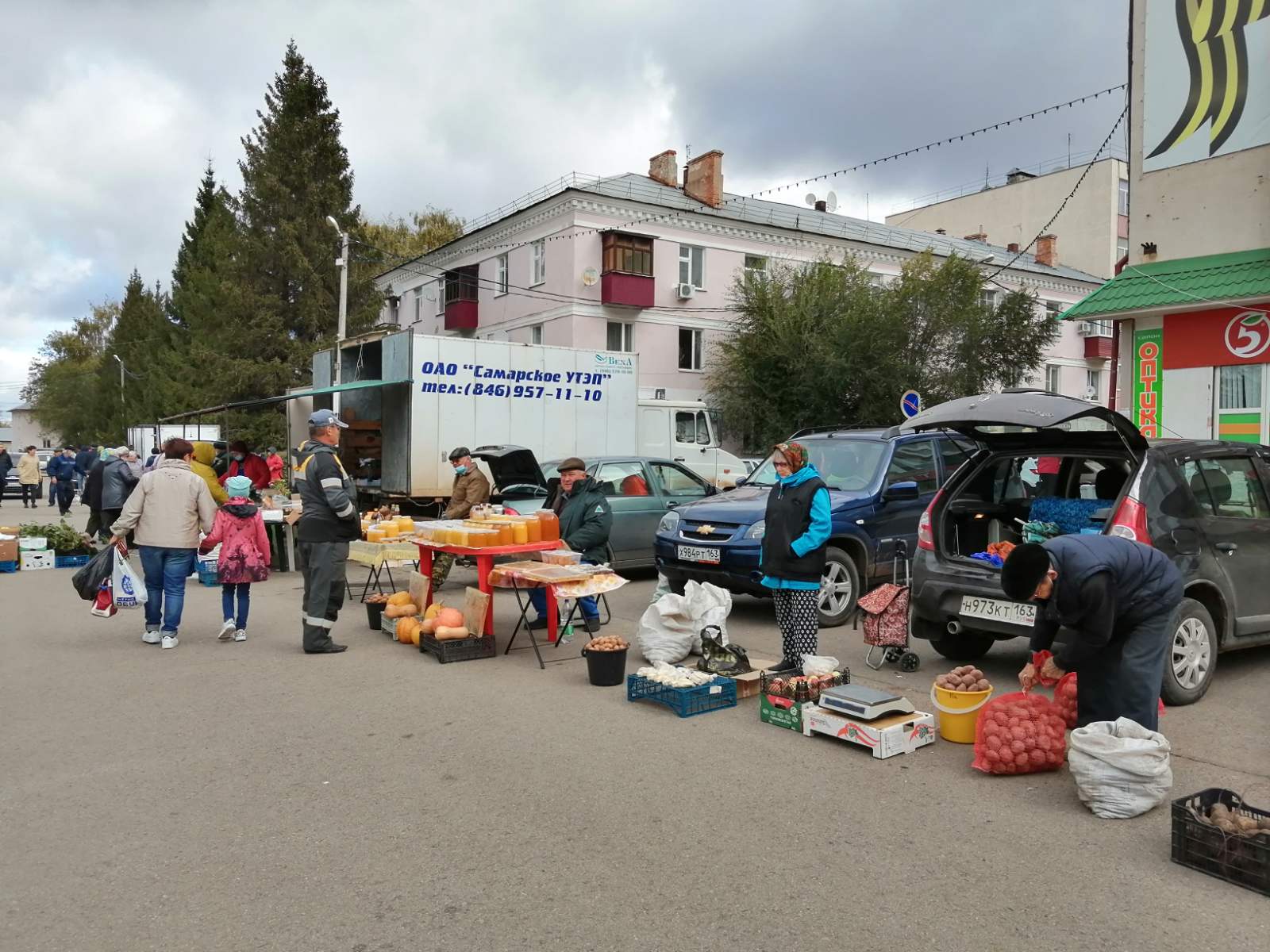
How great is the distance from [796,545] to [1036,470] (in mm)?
3127

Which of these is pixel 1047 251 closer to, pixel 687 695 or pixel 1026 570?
pixel 687 695

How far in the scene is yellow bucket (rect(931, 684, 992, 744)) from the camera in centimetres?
543

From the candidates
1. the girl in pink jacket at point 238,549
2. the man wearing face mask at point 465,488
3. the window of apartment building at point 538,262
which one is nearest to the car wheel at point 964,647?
the man wearing face mask at point 465,488

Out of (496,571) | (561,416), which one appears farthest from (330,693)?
(561,416)

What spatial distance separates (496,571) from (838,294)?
23.0m

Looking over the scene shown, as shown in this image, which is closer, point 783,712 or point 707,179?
point 783,712

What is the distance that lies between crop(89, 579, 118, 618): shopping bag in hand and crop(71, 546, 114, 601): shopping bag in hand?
0.03 m

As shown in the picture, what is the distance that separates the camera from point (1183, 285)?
13469mm

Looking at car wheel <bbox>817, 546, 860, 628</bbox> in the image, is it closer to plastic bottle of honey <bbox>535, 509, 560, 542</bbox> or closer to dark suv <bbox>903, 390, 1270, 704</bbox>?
dark suv <bbox>903, 390, 1270, 704</bbox>

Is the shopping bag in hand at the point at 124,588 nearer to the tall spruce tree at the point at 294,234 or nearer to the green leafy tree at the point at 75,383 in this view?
the tall spruce tree at the point at 294,234

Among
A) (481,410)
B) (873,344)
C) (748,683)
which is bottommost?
(748,683)

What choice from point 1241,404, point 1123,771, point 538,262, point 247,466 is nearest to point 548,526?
point 1123,771

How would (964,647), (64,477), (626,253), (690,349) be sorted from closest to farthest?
(964,647) → (64,477) → (626,253) → (690,349)

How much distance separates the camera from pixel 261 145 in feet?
124
